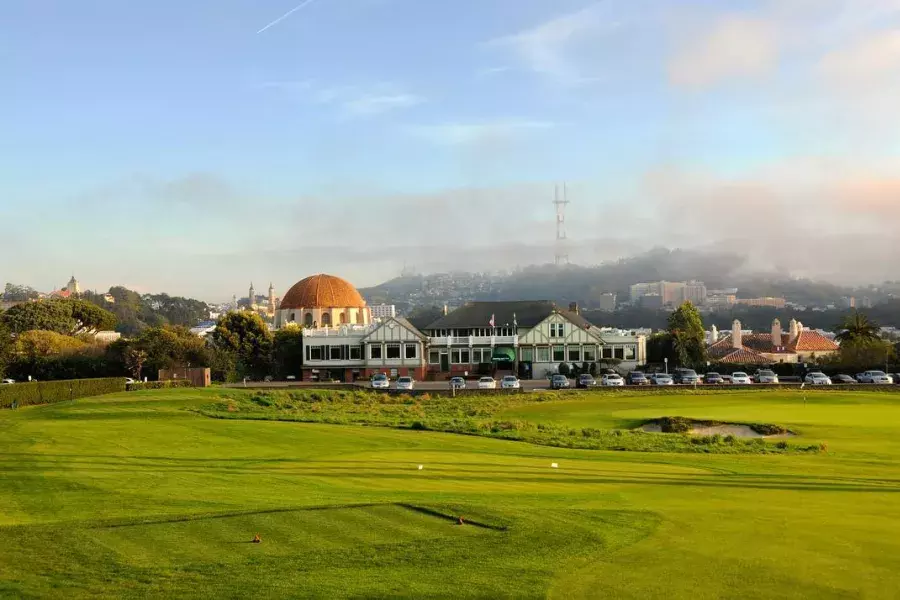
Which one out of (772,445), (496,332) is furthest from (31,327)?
(772,445)

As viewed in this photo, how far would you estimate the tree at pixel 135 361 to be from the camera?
7706 centimetres

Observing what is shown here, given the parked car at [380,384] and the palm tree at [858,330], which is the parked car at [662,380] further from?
the palm tree at [858,330]

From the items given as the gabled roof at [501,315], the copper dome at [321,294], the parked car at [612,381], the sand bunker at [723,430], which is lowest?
the sand bunker at [723,430]

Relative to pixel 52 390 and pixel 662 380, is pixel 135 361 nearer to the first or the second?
pixel 52 390

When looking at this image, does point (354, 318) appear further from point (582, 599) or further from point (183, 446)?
point (582, 599)

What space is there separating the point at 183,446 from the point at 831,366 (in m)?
60.9

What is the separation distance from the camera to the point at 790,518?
639 inches

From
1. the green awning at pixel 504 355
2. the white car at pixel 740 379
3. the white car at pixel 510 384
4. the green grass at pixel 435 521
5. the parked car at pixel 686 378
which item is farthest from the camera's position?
the green awning at pixel 504 355

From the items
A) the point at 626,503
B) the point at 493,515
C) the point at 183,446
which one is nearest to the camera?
the point at 493,515

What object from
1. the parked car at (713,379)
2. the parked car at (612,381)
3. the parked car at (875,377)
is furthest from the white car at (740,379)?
the parked car at (612,381)

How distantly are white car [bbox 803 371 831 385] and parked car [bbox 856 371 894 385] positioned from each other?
2179 millimetres

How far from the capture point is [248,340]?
9038 cm

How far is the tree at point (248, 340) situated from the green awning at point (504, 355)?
2144cm

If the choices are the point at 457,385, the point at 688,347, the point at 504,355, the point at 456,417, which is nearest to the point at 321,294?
the point at 504,355
